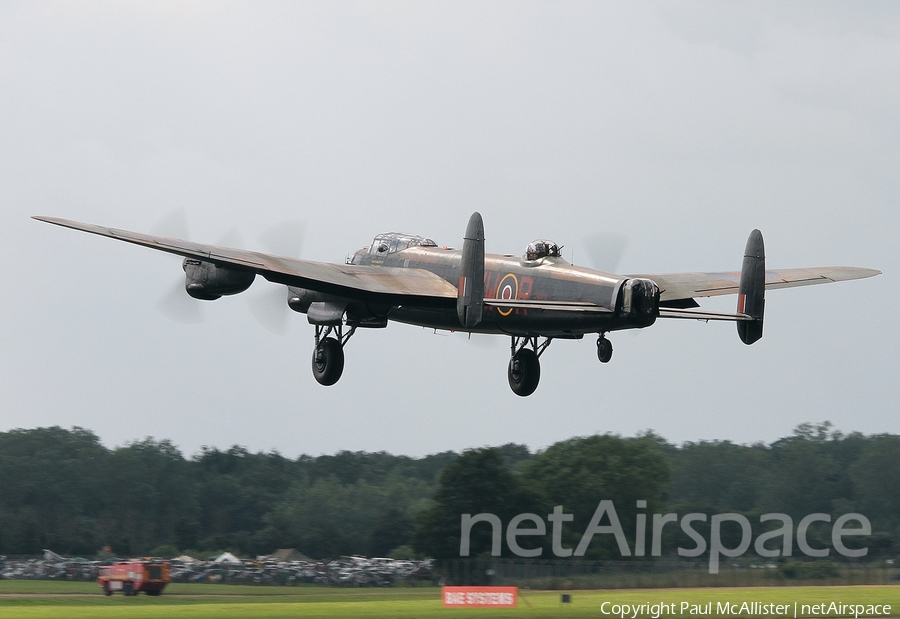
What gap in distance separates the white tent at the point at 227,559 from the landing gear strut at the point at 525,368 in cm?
2740

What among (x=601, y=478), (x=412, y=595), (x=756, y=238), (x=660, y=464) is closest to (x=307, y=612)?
(x=412, y=595)

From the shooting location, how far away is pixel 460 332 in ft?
130

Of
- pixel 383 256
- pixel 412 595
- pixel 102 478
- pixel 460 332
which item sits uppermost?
pixel 383 256

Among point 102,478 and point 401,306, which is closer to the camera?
point 401,306

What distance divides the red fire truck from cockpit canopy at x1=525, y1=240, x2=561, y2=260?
25185 mm

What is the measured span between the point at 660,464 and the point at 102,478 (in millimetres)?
29511

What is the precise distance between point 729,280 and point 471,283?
39.6ft

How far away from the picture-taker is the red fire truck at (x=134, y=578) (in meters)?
52.4

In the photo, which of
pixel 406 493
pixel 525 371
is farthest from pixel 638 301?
pixel 406 493

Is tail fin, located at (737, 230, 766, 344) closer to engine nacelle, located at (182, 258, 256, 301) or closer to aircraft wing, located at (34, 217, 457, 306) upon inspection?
aircraft wing, located at (34, 217, 457, 306)

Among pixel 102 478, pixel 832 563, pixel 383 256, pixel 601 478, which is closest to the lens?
pixel 383 256

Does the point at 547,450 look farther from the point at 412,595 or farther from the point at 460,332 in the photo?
the point at 460,332

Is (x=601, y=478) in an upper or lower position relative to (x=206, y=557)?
upper

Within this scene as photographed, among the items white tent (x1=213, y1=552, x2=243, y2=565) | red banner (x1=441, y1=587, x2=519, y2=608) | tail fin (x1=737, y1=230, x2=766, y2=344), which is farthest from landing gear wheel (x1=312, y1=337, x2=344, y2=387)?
white tent (x1=213, y1=552, x2=243, y2=565)
